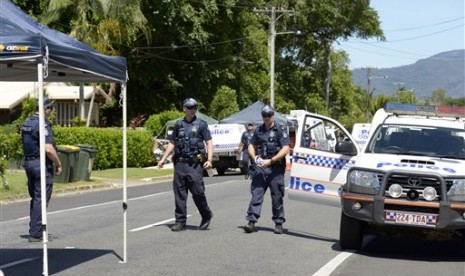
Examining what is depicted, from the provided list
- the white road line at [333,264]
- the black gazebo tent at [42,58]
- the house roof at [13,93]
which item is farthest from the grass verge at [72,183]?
the house roof at [13,93]

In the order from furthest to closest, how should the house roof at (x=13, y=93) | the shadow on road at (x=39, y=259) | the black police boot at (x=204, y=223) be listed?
1. the house roof at (x=13, y=93)
2. the black police boot at (x=204, y=223)
3. the shadow on road at (x=39, y=259)

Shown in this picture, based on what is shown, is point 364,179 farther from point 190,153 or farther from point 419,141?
point 190,153

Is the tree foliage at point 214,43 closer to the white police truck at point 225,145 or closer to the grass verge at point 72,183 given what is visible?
the white police truck at point 225,145

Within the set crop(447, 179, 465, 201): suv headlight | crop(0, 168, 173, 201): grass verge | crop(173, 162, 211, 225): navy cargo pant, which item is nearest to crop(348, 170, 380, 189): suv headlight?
crop(447, 179, 465, 201): suv headlight

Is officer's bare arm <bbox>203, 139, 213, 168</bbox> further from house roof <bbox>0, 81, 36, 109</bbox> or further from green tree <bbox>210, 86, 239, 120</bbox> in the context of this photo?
green tree <bbox>210, 86, 239, 120</bbox>

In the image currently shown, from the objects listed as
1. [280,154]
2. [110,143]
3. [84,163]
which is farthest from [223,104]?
[280,154]

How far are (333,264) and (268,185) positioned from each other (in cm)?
259

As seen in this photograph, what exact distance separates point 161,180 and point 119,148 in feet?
14.3

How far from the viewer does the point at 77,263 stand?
9.54m

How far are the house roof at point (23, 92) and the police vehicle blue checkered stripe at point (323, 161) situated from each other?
102ft

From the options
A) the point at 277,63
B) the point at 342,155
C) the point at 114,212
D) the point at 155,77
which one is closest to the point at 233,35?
A: the point at 155,77

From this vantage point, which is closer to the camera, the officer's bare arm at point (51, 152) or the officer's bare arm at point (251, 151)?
the officer's bare arm at point (51, 152)

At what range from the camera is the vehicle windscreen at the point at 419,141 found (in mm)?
11094

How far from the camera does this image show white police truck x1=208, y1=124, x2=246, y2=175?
1220 inches
